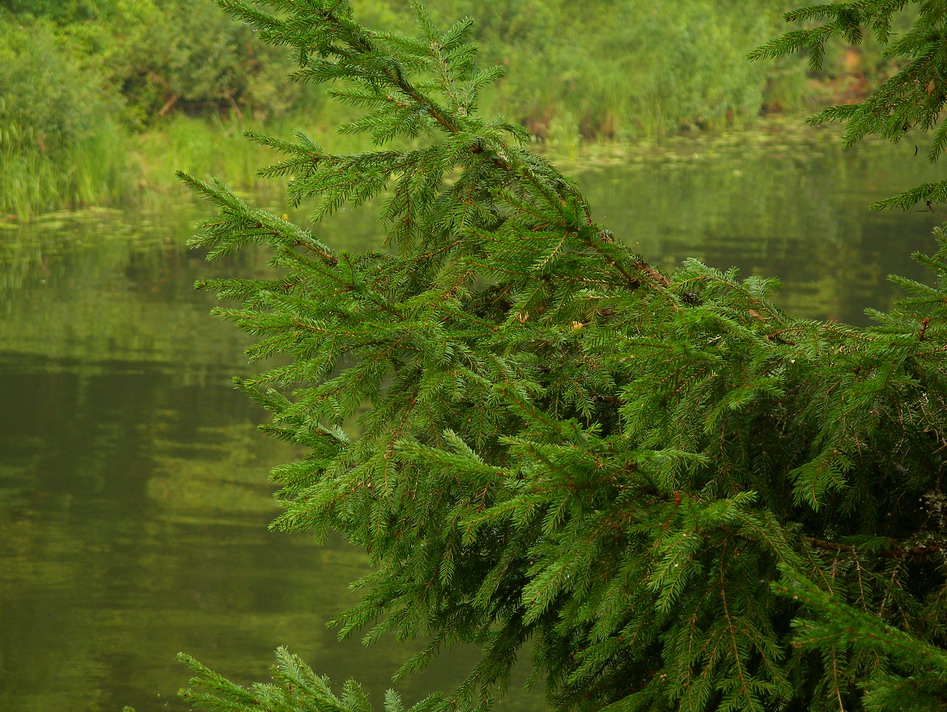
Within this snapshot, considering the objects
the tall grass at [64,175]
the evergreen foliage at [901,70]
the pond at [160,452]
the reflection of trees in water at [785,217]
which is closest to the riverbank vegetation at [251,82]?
the tall grass at [64,175]

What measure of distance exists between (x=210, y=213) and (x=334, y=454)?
1203 cm

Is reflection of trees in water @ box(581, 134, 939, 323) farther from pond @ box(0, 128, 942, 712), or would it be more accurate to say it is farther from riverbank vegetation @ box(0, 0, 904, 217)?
riverbank vegetation @ box(0, 0, 904, 217)

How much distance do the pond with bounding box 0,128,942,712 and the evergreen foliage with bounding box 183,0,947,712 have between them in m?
2.69

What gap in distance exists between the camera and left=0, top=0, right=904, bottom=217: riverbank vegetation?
45.2ft

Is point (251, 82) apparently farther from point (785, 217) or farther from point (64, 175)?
point (785, 217)

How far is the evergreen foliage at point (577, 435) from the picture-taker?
1.73 m

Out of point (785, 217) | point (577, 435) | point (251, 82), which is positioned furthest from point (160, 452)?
point (251, 82)

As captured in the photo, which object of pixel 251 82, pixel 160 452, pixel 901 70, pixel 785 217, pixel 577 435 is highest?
pixel 251 82

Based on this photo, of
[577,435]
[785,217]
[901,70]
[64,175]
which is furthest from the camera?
[785,217]

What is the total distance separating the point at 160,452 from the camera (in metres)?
6.98

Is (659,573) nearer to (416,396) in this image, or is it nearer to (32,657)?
(416,396)

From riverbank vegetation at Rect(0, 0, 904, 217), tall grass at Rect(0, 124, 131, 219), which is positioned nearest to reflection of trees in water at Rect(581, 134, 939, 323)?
riverbank vegetation at Rect(0, 0, 904, 217)

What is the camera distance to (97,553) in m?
5.77

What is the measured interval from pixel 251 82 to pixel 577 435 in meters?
16.3
